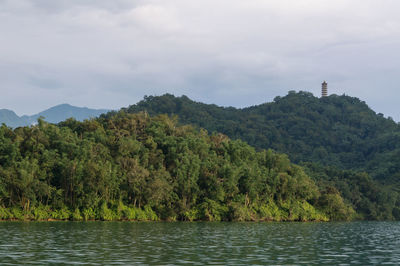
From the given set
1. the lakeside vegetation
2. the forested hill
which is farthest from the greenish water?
the forested hill

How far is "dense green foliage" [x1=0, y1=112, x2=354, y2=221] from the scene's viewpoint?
203 ft

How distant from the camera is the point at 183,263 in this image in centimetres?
2369

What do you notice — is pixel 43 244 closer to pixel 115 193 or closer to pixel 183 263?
pixel 183 263

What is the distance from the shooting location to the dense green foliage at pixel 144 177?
203 ft

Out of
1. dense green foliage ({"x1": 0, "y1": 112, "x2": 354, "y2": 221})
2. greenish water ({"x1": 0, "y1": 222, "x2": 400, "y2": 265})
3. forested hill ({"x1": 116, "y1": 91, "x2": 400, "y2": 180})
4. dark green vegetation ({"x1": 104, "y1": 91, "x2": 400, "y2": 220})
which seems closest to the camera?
greenish water ({"x1": 0, "y1": 222, "x2": 400, "y2": 265})

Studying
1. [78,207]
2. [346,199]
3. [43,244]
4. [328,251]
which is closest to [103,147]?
[78,207]

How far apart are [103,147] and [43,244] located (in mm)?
40841

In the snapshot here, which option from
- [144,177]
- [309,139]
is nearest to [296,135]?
[309,139]

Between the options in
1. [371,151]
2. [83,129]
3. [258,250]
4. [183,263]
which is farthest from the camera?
[371,151]

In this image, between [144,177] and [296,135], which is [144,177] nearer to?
[144,177]

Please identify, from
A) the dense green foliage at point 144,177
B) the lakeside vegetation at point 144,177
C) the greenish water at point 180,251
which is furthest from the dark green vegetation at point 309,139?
the greenish water at point 180,251

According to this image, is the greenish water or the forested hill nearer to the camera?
the greenish water

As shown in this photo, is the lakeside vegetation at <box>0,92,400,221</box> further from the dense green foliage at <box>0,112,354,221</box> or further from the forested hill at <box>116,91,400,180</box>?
the forested hill at <box>116,91,400,180</box>

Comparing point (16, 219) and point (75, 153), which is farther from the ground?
point (75, 153)
